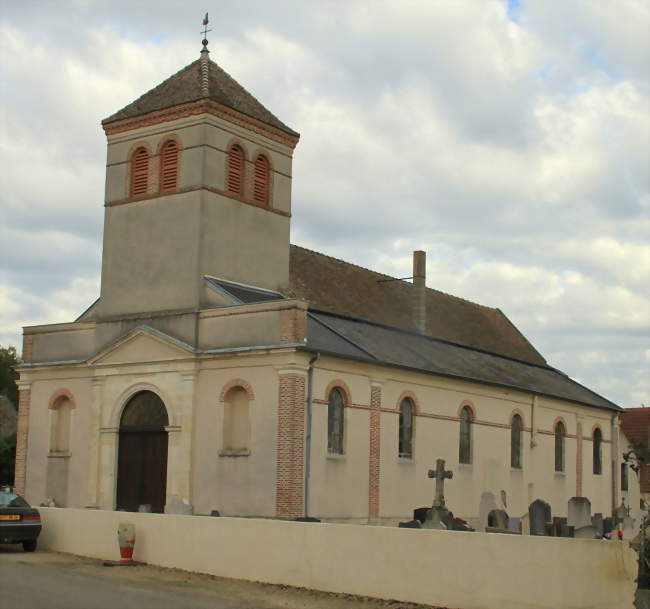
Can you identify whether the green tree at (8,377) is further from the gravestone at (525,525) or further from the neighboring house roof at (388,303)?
the gravestone at (525,525)

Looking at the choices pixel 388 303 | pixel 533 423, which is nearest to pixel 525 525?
pixel 533 423

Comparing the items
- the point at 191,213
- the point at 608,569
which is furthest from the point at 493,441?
the point at 608,569

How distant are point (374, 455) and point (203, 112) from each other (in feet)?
36.2

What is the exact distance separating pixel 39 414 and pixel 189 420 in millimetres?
6736

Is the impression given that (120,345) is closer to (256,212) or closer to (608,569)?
(256,212)

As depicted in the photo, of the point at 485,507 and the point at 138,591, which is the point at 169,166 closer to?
the point at 485,507

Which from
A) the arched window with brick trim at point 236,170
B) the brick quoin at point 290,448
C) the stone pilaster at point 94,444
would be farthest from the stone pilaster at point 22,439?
the brick quoin at point 290,448

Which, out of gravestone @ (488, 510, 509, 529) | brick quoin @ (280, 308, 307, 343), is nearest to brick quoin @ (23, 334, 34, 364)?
brick quoin @ (280, 308, 307, 343)

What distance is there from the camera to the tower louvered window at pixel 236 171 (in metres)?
31.4

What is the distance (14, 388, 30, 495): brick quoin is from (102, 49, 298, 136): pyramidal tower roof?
30.0ft

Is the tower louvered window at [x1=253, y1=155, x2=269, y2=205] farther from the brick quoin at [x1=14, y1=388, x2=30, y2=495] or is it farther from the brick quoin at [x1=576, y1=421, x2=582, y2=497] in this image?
the brick quoin at [x1=576, y1=421, x2=582, y2=497]

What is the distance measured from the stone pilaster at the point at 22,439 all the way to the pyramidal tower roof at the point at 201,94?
894 centimetres

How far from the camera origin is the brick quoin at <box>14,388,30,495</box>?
3297cm

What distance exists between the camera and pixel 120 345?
1209 inches
